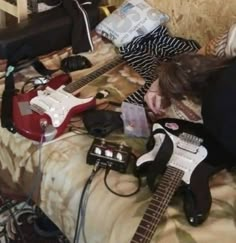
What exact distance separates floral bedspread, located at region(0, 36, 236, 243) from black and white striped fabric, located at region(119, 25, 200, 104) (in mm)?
213

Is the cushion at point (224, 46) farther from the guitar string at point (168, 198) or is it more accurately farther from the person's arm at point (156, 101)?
the guitar string at point (168, 198)

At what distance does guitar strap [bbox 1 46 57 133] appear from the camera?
131cm

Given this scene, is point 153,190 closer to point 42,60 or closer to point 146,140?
point 146,140

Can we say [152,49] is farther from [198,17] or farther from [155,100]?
[155,100]

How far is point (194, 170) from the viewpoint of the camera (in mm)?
1097

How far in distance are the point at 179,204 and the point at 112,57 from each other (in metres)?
0.83

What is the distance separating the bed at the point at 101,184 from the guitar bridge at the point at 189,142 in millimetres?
99

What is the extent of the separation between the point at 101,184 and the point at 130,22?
34.5 inches

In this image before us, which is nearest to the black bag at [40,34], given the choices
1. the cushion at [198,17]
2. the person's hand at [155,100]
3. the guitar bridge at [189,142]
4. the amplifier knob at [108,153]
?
the cushion at [198,17]

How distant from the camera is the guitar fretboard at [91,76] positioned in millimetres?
1452

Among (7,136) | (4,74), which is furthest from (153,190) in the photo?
(4,74)

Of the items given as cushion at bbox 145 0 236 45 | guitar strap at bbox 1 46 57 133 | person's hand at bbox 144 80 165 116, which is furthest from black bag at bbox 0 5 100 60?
person's hand at bbox 144 80 165 116

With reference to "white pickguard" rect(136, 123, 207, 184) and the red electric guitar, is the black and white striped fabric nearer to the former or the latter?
the red electric guitar

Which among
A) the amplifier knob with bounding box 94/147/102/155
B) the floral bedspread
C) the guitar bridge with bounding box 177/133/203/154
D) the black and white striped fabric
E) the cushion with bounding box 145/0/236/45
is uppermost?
the cushion with bounding box 145/0/236/45
